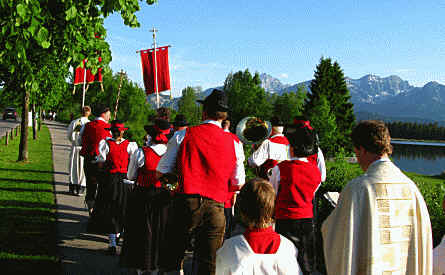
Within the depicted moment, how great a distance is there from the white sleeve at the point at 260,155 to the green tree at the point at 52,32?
2.53 m

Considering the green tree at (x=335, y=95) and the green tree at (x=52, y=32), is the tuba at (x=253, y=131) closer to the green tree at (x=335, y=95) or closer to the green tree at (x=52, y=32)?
the green tree at (x=52, y=32)

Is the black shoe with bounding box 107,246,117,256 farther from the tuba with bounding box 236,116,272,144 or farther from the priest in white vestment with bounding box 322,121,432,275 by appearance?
the priest in white vestment with bounding box 322,121,432,275

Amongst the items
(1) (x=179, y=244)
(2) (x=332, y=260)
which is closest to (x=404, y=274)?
(2) (x=332, y=260)

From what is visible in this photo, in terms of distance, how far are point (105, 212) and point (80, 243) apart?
677 mm

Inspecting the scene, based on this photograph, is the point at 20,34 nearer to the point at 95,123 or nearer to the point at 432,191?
the point at 95,123

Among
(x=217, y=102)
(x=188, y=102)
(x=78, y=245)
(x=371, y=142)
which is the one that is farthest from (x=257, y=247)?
(x=188, y=102)

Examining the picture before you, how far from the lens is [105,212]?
20.9 feet

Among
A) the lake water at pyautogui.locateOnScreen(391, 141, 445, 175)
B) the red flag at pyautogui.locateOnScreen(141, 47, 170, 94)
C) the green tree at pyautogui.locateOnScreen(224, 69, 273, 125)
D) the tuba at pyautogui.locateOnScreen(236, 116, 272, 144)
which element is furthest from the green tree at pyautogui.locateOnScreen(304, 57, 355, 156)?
the tuba at pyautogui.locateOnScreen(236, 116, 272, 144)

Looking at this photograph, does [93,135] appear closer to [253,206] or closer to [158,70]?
[253,206]

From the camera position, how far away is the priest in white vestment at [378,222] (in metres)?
2.53

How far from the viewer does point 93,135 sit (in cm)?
771

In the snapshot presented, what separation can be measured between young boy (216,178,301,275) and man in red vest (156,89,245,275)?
123cm

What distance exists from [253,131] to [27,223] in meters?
4.46

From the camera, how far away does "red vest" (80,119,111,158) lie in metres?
7.68
